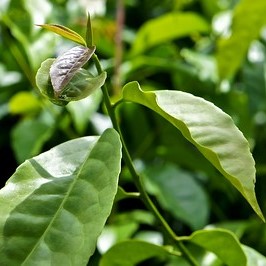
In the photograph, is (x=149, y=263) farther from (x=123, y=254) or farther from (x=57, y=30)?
(x=57, y=30)

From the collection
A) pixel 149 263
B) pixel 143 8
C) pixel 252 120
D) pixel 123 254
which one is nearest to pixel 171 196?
pixel 149 263

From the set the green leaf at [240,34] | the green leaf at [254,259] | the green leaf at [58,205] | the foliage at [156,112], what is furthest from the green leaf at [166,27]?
the green leaf at [58,205]

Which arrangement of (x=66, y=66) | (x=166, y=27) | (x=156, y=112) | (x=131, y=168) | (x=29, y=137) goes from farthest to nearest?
(x=166, y=27), (x=29, y=137), (x=156, y=112), (x=131, y=168), (x=66, y=66)

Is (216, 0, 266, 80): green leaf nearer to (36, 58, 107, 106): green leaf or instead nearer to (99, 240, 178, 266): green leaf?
(99, 240, 178, 266): green leaf

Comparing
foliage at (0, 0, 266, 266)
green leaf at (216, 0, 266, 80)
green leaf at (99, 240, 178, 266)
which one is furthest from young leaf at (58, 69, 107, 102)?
green leaf at (216, 0, 266, 80)

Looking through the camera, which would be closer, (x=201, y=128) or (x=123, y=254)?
(x=201, y=128)

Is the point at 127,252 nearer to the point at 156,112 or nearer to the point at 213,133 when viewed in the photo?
the point at 156,112

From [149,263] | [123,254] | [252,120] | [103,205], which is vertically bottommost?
[149,263]

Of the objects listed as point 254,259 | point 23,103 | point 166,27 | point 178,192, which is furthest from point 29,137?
point 254,259

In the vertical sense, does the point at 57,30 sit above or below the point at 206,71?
above
